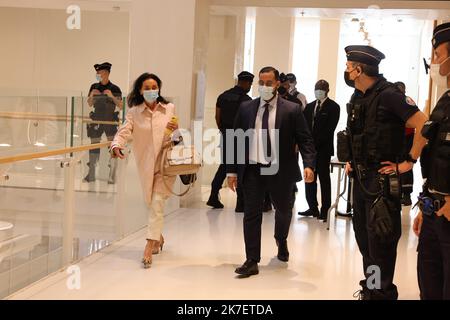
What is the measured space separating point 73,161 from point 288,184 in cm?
170

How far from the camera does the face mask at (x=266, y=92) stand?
505 cm

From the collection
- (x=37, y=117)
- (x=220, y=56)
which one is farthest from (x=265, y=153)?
(x=220, y=56)

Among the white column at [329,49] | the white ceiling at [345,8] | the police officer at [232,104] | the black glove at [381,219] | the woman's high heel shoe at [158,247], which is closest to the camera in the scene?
the black glove at [381,219]

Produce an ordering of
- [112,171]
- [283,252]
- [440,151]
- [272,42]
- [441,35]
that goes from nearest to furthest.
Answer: [440,151] < [441,35] < [283,252] < [112,171] < [272,42]

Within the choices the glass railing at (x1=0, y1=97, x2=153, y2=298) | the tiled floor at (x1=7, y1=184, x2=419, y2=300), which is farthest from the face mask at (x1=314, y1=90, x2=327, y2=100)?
the glass railing at (x1=0, y1=97, x2=153, y2=298)

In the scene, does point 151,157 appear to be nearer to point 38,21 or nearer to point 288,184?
point 288,184

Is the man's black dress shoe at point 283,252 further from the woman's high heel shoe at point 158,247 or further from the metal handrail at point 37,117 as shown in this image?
the metal handrail at point 37,117

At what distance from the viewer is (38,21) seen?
38.5 feet

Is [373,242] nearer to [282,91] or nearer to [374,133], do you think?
[374,133]

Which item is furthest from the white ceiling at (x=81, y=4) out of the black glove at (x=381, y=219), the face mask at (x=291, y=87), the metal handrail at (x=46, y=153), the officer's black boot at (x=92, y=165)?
the black glove at (x=381, y=219)

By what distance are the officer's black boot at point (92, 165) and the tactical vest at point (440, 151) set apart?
319 centimetres

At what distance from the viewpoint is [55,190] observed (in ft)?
16.6

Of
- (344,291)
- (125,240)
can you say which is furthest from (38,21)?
(344,291)

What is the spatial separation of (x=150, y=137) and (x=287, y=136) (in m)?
1.09
